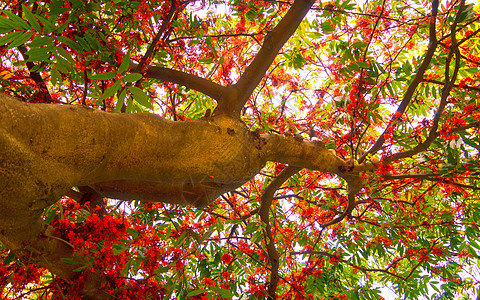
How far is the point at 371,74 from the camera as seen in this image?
2533 millimetres

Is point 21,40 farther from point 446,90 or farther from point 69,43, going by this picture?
point 446,90

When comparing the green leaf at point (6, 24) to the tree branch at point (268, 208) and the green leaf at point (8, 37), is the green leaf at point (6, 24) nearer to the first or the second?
the green leaf at point (8, 37)

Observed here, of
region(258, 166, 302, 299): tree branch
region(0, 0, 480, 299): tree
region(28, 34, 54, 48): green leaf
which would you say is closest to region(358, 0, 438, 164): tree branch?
region(0, 0, 480, 299): tree

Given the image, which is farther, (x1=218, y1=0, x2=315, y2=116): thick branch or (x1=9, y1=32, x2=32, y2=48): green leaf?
(x1=218, y1=0, x2=315, y2=116): thick branch

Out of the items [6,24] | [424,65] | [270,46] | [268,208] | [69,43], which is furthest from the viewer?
[268,208]

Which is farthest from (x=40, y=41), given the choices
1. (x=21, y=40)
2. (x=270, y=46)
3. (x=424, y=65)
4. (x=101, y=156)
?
(x=424, y=65)

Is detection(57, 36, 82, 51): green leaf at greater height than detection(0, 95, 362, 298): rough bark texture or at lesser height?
greater

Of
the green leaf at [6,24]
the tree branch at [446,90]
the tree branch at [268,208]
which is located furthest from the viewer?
the tree branch at [268,208]

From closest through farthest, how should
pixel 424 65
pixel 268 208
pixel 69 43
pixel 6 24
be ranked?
pixel 6 24 → pixel 69 43 → pixel 424 65 → pixel 268 208

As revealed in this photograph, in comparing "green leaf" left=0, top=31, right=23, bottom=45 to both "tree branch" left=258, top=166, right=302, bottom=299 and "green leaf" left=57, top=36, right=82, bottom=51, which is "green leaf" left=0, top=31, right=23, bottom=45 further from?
"tree branch" left=258, top=166, right=302, bottom=299

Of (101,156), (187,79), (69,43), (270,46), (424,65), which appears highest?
(424,65)

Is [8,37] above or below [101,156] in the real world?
above

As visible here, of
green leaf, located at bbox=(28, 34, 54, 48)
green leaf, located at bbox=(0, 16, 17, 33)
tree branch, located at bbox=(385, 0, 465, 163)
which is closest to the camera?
green leaf, located at bbox=(0, 16, 17, 33)

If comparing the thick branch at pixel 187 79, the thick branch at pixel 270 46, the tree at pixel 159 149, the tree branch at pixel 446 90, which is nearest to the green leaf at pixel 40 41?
the tree at pixel 159 149
